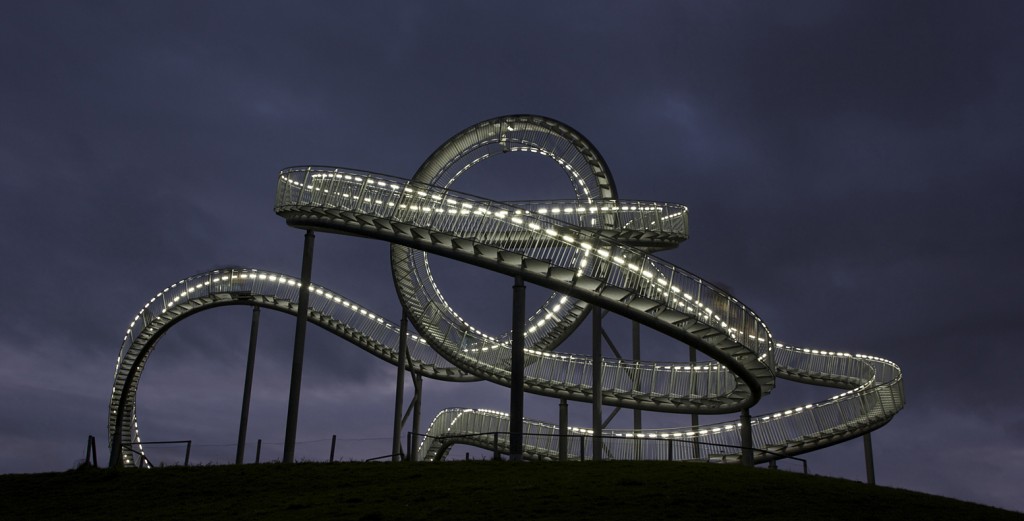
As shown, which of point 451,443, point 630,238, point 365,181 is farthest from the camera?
point 451,443

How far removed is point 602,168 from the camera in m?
37.2

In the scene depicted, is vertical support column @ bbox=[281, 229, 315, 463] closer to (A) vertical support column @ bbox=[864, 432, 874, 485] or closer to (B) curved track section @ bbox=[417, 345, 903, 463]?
(B) curved track section @ bbox=[417, 345, 903, 463]

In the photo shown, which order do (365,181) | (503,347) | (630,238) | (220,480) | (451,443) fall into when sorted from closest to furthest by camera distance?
(220,480) < (365,181) < (630,238) < (503,347) < (451,443)

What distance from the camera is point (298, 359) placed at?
27984 mm

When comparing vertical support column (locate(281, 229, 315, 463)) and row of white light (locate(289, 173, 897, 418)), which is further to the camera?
vertical support column (locate(281, 229, 315, 463))

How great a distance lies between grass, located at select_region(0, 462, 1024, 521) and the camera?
17359mm

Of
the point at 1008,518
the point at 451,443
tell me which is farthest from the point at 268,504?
the point at 451,443

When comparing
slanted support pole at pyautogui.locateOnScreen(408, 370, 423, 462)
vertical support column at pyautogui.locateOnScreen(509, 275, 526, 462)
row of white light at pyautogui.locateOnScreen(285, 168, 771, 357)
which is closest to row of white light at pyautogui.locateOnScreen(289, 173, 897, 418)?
row of white light at pyautogui.locateOnScreen(285, 168, 771, 357)

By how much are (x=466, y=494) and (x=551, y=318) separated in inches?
758

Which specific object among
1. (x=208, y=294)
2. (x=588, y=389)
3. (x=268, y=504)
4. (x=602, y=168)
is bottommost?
(x=268, y=504)

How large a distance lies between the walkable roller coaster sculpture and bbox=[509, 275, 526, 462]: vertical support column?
45mm

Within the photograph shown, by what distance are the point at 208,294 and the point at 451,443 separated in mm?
11077

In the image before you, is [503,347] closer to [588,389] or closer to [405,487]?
[588,389]

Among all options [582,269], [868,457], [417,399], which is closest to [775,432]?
[868,457]
